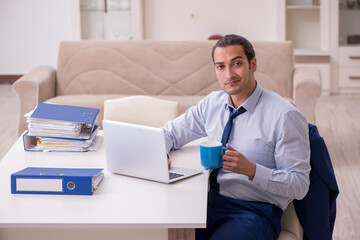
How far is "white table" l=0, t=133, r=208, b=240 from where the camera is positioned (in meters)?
1.60

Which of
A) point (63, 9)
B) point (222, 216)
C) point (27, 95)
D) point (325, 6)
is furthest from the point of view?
point (63, 9)

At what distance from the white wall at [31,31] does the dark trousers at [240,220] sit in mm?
5844

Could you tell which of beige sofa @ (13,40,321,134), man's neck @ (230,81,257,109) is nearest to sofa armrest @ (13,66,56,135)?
beige sofa @ (13,40,321,134)

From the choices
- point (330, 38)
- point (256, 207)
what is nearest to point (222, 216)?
point (256, 207)

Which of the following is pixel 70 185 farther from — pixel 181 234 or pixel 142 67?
pixel 142 67

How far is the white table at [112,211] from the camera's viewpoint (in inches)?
62.9

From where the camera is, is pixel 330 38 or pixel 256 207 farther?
pixel 330 38

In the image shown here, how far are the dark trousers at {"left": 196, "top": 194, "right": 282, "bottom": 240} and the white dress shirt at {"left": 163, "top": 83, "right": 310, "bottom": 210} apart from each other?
0.03 meters

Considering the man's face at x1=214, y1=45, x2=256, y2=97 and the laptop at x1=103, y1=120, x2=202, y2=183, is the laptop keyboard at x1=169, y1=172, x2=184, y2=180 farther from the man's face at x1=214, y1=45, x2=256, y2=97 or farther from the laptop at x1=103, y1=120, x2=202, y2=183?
the man's face at x1=214, y1=45, x2=256, y2=97

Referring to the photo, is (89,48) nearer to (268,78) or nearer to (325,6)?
(268,78)

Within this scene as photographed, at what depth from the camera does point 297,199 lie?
197 cm

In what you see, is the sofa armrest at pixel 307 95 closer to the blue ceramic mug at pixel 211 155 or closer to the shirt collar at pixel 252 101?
the shirt collar at pixel 252 101

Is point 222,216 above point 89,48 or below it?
below

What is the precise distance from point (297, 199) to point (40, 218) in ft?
2.89
